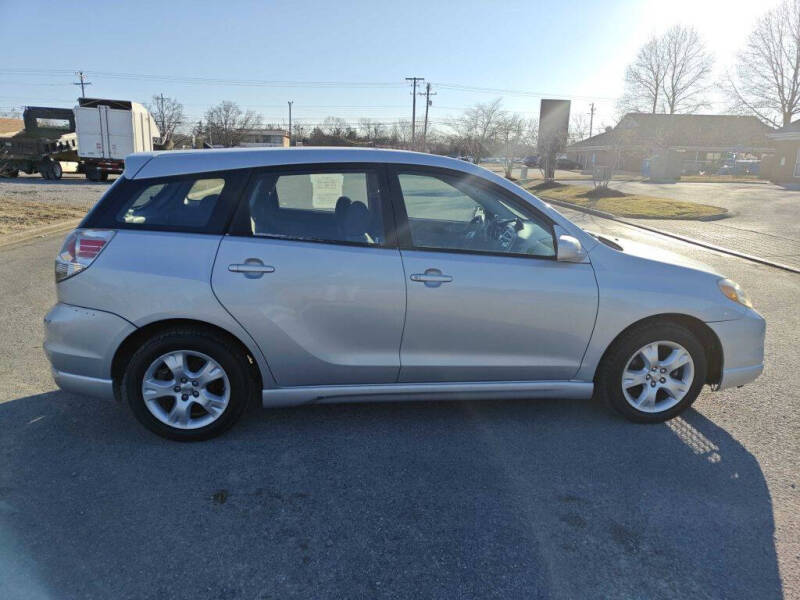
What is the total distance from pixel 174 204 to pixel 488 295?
1.96 metres

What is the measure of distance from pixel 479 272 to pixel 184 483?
2034mm

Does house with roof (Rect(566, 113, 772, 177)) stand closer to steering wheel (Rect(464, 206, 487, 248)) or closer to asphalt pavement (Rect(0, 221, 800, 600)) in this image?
steering wheel (Rect(464, 206, 487, 248))

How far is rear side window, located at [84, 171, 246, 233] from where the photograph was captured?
341 centimetres

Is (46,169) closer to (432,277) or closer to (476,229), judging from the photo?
(476,229)

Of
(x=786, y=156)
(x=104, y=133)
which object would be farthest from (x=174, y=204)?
(x=786, y=156)

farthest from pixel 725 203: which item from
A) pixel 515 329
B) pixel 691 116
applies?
pixel 691 116

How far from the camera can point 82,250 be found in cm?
335

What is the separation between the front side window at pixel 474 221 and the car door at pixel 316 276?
8.9 inches

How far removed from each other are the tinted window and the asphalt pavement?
1.34 m

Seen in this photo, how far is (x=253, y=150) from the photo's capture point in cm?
365

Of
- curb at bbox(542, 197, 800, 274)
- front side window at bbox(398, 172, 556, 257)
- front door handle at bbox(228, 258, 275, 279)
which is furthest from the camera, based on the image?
curb at bbox(542, 197, 800, 274)

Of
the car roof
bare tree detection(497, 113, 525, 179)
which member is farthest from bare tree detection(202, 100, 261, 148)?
the car roof

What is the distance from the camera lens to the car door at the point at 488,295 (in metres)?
3.46

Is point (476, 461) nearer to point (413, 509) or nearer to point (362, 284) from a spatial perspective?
point (413, 509)
